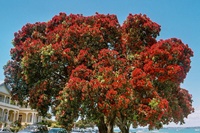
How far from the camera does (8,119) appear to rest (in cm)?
4947

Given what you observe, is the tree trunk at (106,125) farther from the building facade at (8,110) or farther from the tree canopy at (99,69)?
the building facade at (8,110)

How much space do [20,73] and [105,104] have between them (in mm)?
8574

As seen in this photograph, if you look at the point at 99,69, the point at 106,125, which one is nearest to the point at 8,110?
the point at 106,125

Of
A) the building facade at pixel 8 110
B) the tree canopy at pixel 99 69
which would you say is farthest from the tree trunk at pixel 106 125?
the building facade at pixel 8 110

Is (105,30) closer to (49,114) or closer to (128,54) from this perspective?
(128,54)

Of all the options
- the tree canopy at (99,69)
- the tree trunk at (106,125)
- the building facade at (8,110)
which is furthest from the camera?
the building facade at (8,110)

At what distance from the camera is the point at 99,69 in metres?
14.8

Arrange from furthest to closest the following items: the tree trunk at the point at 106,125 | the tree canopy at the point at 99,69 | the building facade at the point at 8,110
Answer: the building facade at the point at 8,110 → the tree trunk at the point at 106,125 → the tree canopy at the point at 99,69

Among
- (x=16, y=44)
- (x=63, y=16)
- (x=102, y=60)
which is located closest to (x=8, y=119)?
(x=16, y=44)

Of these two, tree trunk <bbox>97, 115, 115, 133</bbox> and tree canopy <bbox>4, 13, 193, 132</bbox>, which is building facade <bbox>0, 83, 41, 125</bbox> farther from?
tree trunk <bbox>97, 115, 115, 133</bbox>

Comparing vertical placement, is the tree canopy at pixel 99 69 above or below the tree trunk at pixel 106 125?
above

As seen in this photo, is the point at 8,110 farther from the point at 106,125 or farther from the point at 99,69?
the point at 99,69

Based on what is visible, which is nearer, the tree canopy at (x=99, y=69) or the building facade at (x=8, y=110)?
the tree canopy at (x=99, y=69)

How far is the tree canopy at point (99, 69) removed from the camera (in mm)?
14328
